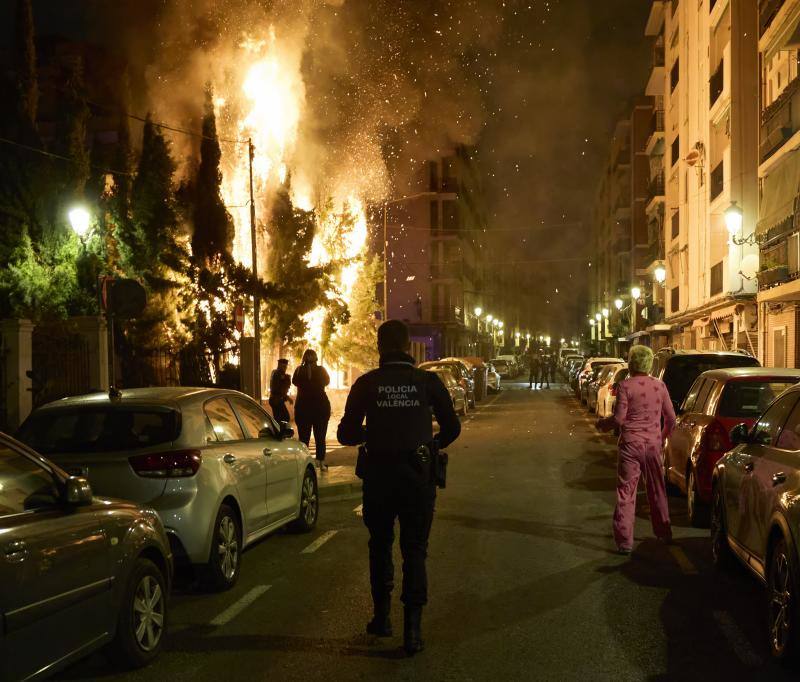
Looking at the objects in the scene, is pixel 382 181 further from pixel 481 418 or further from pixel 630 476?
pixel 630 476

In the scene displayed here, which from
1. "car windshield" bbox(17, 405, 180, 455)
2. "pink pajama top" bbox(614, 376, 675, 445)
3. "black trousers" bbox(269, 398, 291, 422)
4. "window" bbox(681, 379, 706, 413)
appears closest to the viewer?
"car windshield" bbox(17, 405, 180, 455)

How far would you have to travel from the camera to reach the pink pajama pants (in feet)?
26.5

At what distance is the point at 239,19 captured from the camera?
34.3 m

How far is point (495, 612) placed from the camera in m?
6.26

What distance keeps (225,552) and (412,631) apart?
2.33m

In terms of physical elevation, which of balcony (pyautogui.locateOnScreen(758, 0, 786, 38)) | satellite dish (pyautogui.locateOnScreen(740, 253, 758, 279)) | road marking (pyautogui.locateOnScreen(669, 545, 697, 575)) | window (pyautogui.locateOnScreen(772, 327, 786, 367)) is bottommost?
road marking (pyautogui.locateOnScreen(669, 545, 697, 575))

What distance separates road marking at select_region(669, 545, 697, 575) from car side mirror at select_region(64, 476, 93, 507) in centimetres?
491

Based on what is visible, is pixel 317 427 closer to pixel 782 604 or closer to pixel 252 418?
pixel 252 418

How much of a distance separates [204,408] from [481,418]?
20.0 meters

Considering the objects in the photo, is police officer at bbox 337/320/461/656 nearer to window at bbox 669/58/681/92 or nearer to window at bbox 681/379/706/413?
window at bbox 681/379/706/413

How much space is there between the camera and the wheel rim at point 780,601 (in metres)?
5.02

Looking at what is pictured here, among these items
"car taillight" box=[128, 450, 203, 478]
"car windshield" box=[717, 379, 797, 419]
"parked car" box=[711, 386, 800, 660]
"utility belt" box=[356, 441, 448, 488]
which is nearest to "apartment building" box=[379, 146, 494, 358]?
"car windshield" box=[717, 379, 797, 419]

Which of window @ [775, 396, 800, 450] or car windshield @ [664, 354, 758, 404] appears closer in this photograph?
window @ [775, 396, 800, 450]

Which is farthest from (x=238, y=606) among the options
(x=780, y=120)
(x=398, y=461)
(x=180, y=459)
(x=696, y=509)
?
(x=780, y=120)
